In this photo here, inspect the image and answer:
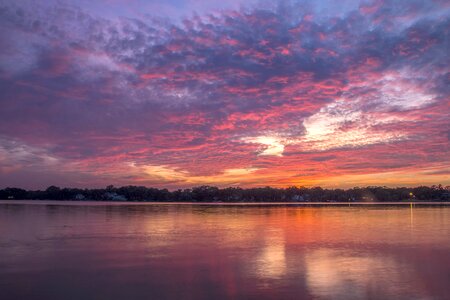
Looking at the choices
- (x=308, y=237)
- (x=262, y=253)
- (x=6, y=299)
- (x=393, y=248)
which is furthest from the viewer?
(x=308, y=237)

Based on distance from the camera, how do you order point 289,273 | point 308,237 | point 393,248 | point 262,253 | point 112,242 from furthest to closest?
point 308,237
point 112,242
point 393,248
point 262,253
point 289,273

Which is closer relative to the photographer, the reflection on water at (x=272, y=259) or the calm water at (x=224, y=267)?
the calm water at (x=224, y=267)

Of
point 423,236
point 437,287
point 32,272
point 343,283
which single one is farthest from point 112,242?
point 423,236

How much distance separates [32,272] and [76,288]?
320 centimetres

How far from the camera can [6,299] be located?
36.9 feet

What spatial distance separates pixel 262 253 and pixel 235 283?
589 centimetres

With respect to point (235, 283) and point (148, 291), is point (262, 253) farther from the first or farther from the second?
point (148, 291)

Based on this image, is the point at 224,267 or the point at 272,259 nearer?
the point at 224,267

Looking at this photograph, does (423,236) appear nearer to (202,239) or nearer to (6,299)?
(202,239)

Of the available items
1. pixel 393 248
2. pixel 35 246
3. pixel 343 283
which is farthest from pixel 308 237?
pixel 35 246

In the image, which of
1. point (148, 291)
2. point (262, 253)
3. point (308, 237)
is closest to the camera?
point (148, 291)

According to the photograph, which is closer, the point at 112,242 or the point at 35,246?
the point at 35,246

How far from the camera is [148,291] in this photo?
12.2 m

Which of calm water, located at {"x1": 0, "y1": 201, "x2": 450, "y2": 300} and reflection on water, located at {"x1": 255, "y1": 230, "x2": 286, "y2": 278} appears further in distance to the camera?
reflection on water, located at {"x1": 255, "y1": 230, "x2": 286, "y2": 278}
